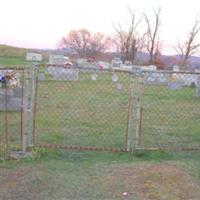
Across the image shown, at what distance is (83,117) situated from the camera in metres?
12.4

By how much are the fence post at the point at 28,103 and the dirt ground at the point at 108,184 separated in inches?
30.1

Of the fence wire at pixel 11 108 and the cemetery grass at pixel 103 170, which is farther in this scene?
the fence wire at pixel 11 108

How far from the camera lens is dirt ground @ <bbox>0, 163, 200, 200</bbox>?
5781 mm

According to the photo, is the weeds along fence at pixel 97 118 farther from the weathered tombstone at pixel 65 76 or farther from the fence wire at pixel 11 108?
the weathered tombstone at pixel 65 76

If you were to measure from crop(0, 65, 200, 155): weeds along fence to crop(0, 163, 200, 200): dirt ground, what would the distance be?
3.49ft

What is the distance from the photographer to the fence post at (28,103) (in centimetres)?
741

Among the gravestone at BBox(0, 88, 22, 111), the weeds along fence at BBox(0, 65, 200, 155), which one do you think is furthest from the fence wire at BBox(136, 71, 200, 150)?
the gravestone at BBox(0, 88, 22, 111)

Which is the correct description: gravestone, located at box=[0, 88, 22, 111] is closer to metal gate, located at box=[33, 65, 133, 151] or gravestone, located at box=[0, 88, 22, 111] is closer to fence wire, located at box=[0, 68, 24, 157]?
fence wire, located at box=[0, 68, 24, 157]

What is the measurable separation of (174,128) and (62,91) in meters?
8.08

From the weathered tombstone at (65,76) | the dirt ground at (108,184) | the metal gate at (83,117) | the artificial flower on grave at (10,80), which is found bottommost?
the metal gate at (83,117)

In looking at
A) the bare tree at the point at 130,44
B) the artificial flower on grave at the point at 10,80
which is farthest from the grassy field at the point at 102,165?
the bare tree at the point at 130,44

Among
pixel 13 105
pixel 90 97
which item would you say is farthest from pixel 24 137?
pixel 90 97

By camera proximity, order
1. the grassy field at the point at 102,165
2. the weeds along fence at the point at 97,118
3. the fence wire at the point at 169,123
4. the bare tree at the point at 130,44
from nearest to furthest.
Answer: the grassy field at the point at 102,165
the weeds along fence at the point at 97,118
the fence wire at the point at 169,123
the bare tree at the point at 130,44

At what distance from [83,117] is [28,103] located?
16.3 ft
